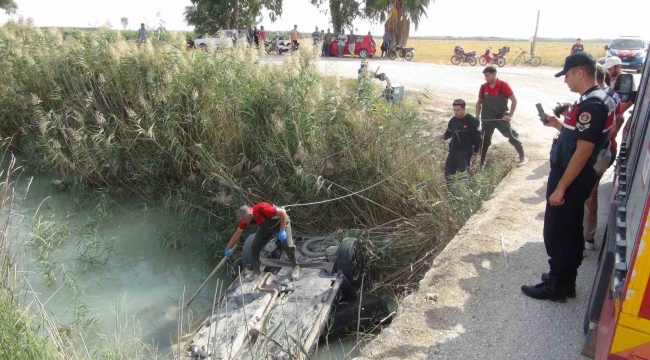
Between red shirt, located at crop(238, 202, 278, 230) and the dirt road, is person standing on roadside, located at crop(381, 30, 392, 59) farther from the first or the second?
red shirt, located at crop(238, 202, 278, 230)

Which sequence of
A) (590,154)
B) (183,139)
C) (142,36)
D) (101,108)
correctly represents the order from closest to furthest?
(590,154)
(183,139)
(101,108)
(142,36)

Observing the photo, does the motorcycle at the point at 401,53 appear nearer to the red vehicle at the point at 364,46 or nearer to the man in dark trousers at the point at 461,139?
the red vehicle at the point at 364,46

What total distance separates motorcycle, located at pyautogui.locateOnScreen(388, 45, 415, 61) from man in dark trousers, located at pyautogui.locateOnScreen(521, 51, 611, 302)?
2418cm

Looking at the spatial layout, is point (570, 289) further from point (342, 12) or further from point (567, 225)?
point (342, 12)

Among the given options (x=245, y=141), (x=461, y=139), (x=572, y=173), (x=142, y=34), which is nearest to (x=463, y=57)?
(x=142, y=34)

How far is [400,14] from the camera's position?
28594mm

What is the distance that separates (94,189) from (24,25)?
185 inches

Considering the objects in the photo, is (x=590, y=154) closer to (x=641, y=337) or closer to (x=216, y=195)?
(x=641, y=337)

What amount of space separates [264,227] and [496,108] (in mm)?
4592

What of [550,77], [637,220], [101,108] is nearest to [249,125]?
[101,108]

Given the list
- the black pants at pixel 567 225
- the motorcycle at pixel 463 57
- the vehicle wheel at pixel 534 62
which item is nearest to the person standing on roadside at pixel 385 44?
the motorcycle at pixel 463 57

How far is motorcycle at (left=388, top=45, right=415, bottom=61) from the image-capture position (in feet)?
90.0

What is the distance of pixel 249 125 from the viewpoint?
28.4 feet

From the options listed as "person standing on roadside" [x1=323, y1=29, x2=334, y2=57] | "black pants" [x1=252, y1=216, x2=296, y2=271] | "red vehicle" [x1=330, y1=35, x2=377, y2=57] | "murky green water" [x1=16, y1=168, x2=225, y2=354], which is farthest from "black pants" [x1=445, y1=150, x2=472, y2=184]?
"person standing on roadside" [x1=323, y1=29, x2=334, y2=57]
